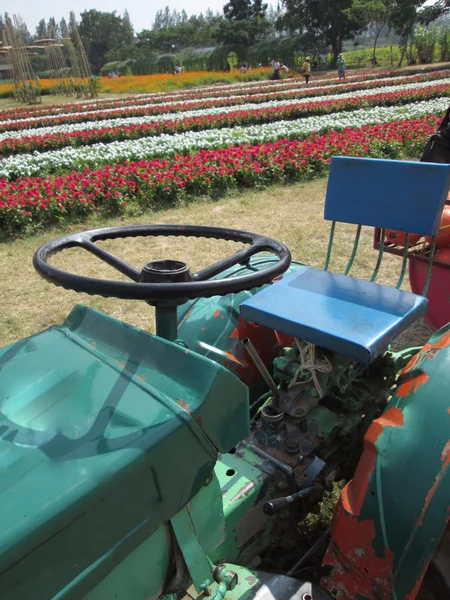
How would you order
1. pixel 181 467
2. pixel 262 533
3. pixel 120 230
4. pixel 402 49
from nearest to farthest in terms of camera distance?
1. pixel 181 467
2. pixel 262 533
3. pixel 120 230
4. pixel 402 49

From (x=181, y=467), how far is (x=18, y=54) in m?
25.3

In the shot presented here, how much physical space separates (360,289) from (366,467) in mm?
536

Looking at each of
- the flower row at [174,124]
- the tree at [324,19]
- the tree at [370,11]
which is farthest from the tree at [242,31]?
the flower row at [174,124]

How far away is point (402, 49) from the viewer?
32.2 metres

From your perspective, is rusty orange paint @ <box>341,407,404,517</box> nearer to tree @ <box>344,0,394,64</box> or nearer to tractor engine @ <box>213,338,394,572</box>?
tractor engine @ <box>213,338,394,572</box>

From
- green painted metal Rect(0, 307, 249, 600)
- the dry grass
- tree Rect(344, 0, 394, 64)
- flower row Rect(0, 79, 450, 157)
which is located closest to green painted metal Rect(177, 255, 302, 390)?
green painted metal Rect(0, 307, 249, 600)

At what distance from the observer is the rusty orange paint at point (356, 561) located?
114 cm

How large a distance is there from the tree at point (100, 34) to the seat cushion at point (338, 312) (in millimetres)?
76877

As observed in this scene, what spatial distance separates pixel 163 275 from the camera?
1164 millimetres

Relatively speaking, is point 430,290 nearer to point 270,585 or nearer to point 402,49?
point 270,585

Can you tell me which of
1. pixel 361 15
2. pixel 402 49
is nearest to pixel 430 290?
pixel 402 49

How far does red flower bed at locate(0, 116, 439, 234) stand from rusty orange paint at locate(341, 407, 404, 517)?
17.4ft

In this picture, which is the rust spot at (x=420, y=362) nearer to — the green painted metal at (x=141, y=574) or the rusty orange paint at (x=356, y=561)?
the rusty orange paint at (x=356, y=561)

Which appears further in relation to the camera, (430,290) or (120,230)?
(430,290)
